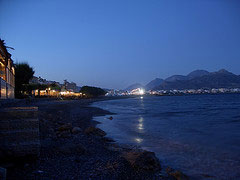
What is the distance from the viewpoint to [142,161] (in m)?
6.07

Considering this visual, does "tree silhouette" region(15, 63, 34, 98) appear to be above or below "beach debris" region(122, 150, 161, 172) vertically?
above

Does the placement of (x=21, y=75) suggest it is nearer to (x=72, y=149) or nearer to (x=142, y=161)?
(x=72, y=149)

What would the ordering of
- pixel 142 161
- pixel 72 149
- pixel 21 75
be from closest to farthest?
1. pixel 142 161
2. pixel 72 149
3. pixel 21 75

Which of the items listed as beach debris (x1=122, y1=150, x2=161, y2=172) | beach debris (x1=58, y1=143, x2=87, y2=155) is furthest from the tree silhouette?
beach debris (x1=122, y1=150, x2=161, y2=172)

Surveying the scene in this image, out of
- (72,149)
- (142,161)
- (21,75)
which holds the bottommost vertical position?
(142,161)

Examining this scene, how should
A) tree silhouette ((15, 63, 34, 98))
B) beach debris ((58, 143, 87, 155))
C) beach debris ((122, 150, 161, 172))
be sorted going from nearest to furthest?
beach debris ((122, 150, 161, 172))
beach debris ((58, 143, 87, 155))
tree silhouette ((15, 63, 34, 98))

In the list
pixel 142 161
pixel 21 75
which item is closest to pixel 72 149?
pixel 142 161

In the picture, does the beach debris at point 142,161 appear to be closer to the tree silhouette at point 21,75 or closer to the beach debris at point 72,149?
the beach debris at point 72,149

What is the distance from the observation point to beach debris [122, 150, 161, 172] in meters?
5.92

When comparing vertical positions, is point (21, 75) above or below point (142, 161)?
above

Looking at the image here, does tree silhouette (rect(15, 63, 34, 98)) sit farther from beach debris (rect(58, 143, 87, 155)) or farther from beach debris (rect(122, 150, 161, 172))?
beach debris (rect(122, 150, 161, 172))

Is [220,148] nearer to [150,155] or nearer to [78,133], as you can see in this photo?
[150,155]

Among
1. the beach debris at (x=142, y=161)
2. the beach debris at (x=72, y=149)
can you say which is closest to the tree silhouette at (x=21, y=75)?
the beach debris at (x=72, y=149)

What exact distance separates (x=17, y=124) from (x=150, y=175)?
14.3 ft
